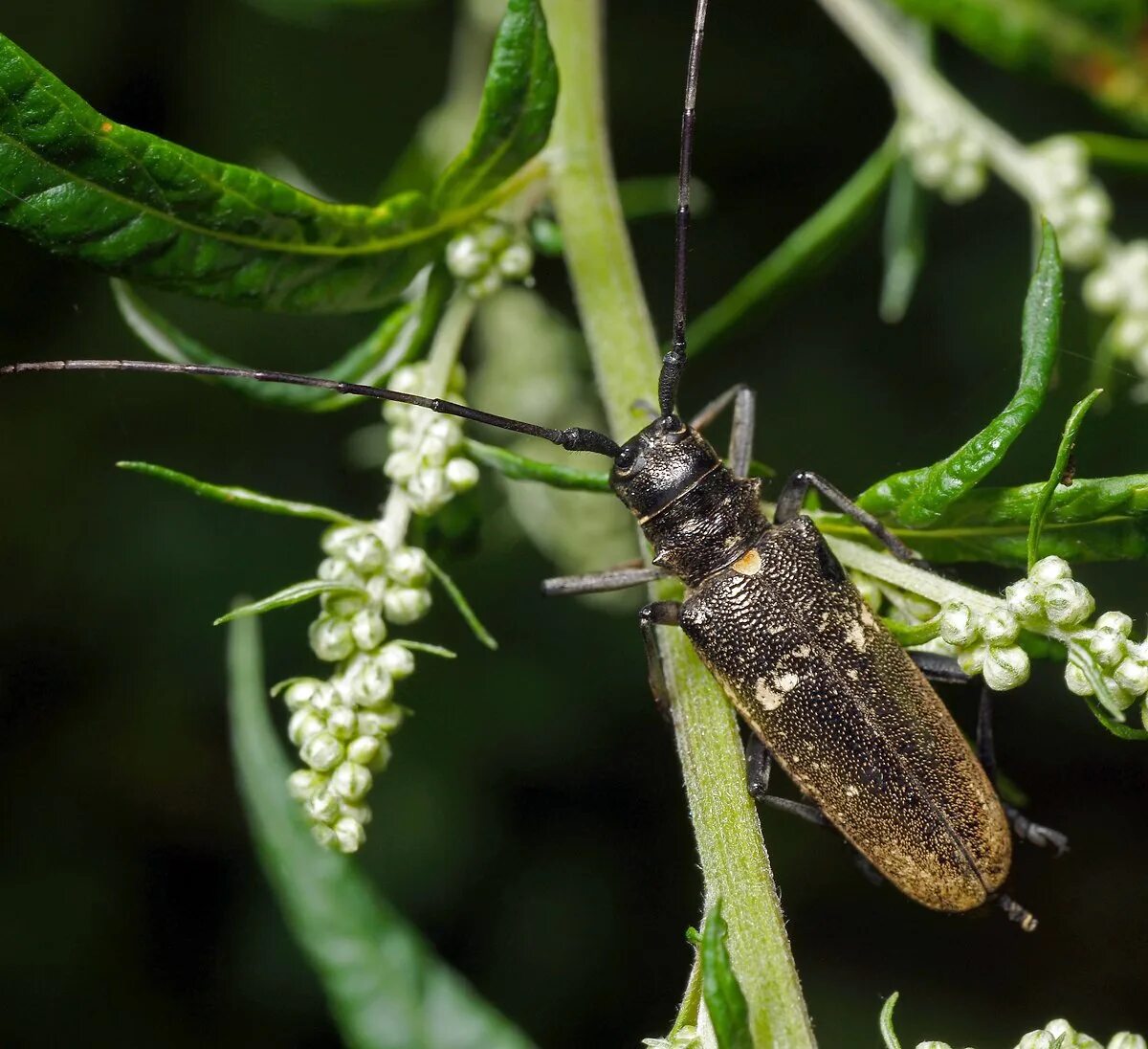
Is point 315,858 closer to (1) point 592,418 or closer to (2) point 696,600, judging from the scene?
(2) point 696,600

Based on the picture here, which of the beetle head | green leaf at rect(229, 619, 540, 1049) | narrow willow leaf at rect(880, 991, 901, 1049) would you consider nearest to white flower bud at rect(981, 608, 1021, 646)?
narrow willow leaf at rect(880, 991, 901, 1049)

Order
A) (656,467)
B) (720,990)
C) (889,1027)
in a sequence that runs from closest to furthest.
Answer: (720,990) < (889,1027) < (656,467)

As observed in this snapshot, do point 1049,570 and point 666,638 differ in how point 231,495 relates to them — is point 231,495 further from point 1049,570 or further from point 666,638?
point 1049,570

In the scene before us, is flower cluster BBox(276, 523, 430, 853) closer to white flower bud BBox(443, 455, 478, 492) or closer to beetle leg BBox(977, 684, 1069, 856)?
white flower bud BBox(443, 455, 478, 492)

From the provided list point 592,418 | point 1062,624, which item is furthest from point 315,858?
point 592,418

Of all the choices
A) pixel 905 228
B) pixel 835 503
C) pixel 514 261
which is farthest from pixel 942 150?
pixel 514 261
